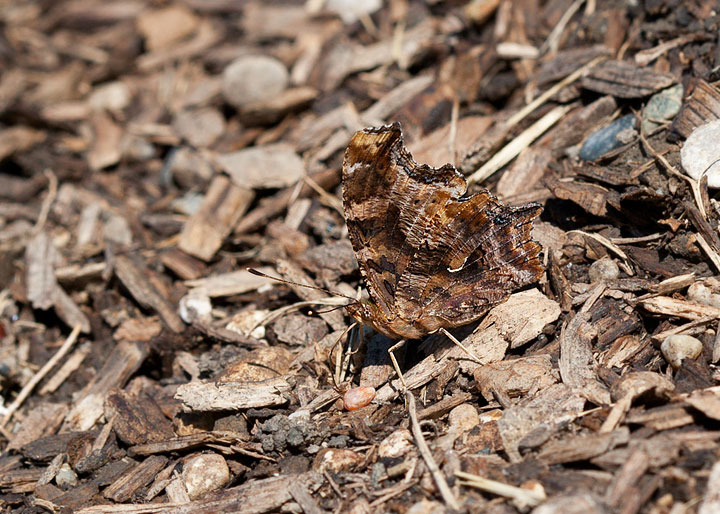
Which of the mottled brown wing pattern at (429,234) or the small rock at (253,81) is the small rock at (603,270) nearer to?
the mottled brown wing pattern at (429,234)

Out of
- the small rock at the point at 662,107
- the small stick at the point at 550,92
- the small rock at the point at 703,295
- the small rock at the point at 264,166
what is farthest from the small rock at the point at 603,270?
the small rock at the point at 264,166

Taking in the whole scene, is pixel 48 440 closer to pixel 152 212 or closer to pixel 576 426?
pixel 152 212

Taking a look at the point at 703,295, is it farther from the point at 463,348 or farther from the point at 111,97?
the point at 111,97

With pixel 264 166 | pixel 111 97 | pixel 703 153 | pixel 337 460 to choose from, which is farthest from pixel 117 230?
pixel 703 153

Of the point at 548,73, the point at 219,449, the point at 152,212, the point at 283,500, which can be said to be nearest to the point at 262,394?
the point at 219,449

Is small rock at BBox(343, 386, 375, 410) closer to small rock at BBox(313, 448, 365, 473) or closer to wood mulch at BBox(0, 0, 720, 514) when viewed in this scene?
wood mulch at BBox(0, 0, 720, 514)

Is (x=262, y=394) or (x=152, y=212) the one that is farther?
(x=152, y=212)
